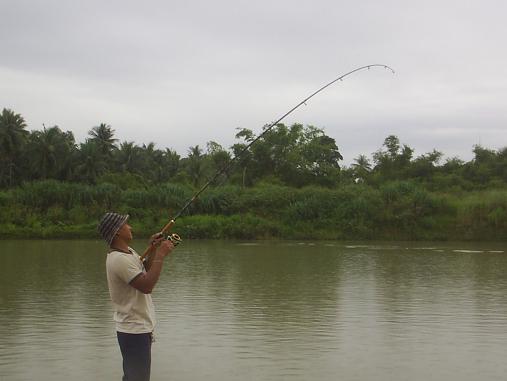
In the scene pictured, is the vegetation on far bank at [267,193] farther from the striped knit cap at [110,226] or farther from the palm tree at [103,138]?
the striped knit cap at [110,226]

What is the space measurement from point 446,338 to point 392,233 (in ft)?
116

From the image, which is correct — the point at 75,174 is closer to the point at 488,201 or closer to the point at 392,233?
the point at 392,233

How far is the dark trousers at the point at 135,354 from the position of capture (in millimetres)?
3930

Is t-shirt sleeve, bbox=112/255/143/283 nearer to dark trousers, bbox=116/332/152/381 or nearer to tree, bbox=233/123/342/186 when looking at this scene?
dark trousers, bbox=116/332/152/381

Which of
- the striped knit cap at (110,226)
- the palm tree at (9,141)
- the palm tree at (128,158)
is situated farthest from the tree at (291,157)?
the striped knit cap at (110,226)

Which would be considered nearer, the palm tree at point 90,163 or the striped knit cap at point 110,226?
the striped knit cap at point 110,226

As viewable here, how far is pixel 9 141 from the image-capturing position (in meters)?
49.9

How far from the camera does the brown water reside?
6.81 metres

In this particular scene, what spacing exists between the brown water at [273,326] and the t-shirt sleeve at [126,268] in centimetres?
291

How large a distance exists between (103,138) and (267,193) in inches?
690

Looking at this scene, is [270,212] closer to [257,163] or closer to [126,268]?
[257,163]

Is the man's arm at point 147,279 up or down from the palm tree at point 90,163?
down

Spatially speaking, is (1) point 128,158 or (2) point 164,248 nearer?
(2) point 164,248

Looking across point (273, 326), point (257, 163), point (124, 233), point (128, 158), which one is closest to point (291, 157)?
point (257, 163)
